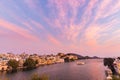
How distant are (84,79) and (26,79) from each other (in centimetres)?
1127

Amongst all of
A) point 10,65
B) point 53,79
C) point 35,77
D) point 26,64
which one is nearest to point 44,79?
point 35,77

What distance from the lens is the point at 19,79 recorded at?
39.9 meters

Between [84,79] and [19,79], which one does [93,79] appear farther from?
[19,79]

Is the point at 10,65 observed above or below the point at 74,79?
above

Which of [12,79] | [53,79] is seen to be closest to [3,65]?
[12,79]

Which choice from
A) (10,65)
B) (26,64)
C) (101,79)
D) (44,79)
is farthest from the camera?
(26,64)

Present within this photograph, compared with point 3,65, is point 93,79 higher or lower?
lower

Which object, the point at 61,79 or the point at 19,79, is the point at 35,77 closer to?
the point at 61,79

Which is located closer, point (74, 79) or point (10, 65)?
point (74, 79)

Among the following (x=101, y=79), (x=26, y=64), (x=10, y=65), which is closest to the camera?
(x=101, y=79)

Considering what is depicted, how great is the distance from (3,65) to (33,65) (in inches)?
467

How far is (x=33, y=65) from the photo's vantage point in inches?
2931

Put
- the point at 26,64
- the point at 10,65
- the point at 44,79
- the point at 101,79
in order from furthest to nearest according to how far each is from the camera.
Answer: the point at 26,64
the point at 10,65
the point at 101,79
the point at 44,79

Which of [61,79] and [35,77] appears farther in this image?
[61,79]
